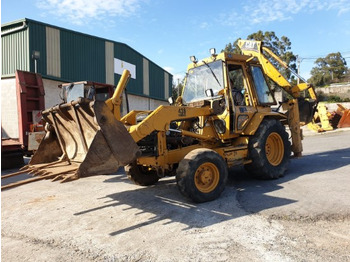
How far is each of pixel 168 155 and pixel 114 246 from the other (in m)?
2.26

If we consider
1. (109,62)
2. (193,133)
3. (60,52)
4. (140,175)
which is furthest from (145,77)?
(193,133)

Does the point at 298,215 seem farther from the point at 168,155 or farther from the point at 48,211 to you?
the point at 48,211

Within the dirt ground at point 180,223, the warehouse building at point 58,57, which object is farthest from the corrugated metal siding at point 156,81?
the dirt ground at point 180,223

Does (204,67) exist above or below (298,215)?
above

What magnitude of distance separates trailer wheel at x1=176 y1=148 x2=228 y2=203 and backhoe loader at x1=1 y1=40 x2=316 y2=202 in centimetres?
2

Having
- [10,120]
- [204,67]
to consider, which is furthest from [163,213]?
[10,120]

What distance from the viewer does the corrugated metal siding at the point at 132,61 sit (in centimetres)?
2055

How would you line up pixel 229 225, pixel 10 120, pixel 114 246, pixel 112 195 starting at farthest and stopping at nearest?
pixel 10 120 < pixel 112 195 < pixel 229 225 < pixel 114 246

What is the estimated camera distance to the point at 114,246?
366 cm

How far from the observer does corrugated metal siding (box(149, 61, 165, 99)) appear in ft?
83.1

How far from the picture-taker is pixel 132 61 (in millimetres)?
22375

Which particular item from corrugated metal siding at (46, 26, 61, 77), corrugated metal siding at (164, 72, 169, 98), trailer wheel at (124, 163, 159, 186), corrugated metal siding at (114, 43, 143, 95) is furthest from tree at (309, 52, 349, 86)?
trailer wheel at (124, 163, 159, 186)

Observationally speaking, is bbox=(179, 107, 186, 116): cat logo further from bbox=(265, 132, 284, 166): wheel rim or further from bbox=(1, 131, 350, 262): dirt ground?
bbox=(265, 132, 284, 166): wheel rim

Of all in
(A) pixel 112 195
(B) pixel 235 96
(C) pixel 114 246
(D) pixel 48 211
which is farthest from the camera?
(B) pixel 235 96
